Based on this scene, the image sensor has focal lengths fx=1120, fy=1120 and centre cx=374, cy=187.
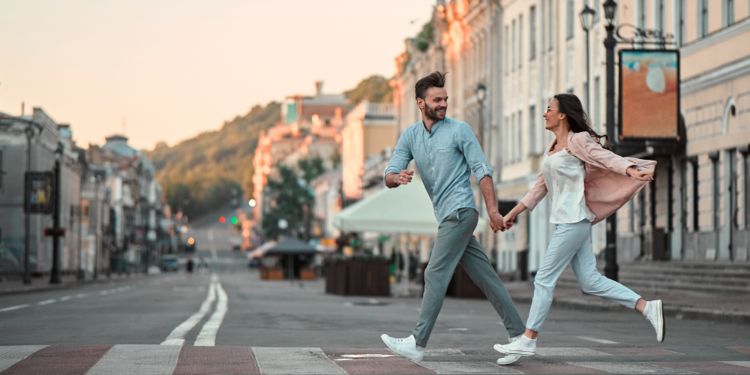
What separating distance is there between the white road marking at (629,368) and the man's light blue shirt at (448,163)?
1.36 m

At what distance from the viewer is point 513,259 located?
44.1 m

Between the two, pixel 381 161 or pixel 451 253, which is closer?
pixel 451 253

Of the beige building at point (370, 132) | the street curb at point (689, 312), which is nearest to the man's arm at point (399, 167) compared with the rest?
the street curb at point (689, 312)

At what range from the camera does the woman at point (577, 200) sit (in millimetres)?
7684

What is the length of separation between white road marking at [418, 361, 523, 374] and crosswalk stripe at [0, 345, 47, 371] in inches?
110

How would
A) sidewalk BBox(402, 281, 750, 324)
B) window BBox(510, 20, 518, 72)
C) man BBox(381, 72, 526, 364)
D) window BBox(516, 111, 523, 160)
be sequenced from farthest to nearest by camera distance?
window BBox(510, 20, 518, 72) < window BBox(516, 111, 523, 160) < sidewalk BBox(402, 281, 750, 324) < man BBox(381, 72, 526, 364)

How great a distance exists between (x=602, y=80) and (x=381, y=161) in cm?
4220

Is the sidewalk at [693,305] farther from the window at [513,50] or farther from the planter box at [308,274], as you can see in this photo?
the planter box at [308,274]

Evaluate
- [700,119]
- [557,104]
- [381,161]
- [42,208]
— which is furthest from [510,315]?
[381,161]

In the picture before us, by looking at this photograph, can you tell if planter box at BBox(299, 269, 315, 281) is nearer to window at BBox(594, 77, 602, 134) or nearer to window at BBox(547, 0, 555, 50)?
window at BBox(547, 0, 555, 50)

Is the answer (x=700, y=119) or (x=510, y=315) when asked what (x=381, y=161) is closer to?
(x=700, y=119)

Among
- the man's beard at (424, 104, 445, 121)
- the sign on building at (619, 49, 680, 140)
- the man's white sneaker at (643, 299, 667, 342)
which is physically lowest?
the man's white sneaker at (643, 299, 667, 342)

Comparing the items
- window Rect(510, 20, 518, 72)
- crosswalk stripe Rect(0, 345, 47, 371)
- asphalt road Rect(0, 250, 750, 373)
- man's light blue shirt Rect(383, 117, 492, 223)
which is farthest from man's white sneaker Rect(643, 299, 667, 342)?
window Rect(510, 20, 518, 72)

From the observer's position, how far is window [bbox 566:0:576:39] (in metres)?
36.9
